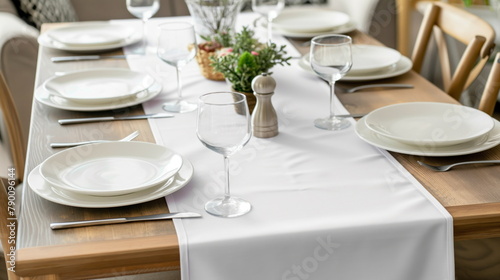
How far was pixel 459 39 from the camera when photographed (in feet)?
6.55

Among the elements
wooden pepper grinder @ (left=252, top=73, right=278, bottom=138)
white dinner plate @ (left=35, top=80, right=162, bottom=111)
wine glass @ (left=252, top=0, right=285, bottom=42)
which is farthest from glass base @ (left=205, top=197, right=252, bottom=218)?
wine glass @ (left=252, top=0, right=285, bottom=42)

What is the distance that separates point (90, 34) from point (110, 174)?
3.75 feet

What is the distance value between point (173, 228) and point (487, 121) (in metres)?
0.71

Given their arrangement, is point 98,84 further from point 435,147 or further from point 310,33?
point 435,147

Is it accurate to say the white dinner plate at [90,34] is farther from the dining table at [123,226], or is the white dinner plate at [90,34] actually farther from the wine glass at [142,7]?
the dining table at [123,226]

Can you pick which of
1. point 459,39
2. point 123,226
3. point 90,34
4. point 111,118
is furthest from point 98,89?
point 459,39

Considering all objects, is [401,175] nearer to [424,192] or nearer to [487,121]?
[424,192]

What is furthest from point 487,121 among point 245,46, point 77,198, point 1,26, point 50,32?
point 1,26

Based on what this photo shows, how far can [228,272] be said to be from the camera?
98 cm

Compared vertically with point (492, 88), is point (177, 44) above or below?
above

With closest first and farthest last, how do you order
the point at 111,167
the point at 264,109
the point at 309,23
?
the point at 111,167, the point at 264,109, the point at 309,23

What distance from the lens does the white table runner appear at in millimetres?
982

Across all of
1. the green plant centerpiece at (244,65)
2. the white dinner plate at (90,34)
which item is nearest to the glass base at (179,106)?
the green plant centerpiece at (244,65)

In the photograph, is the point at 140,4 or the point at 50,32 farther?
the point at 50,32
